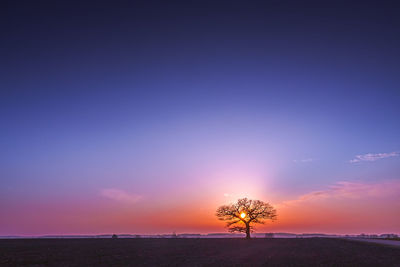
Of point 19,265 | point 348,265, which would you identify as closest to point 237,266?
point 348,265

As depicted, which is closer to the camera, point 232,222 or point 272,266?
point 272,266

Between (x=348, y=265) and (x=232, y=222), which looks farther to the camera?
(x=232, y=222)

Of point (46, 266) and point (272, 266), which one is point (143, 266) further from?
point (272, 266)

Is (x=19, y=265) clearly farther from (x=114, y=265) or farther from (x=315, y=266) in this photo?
(x=315, y=266)

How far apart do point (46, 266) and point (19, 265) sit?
96.0 inches

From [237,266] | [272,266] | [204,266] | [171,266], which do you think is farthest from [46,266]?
[272,266]

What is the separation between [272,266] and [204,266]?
18.4ft

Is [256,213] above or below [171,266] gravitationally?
above

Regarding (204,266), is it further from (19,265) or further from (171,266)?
(19,265)

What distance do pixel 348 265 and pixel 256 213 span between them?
6752 centimetres

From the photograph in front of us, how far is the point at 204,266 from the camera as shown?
27844mm

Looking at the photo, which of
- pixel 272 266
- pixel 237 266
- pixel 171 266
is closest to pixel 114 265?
pixel 171 266

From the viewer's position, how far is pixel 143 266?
28047 mm

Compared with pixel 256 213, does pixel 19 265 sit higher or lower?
lower
